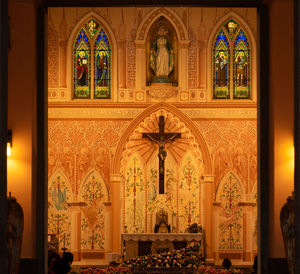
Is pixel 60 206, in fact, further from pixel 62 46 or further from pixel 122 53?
pixel 122 53

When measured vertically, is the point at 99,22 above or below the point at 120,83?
above

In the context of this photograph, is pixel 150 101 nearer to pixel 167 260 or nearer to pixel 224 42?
pixel 224 42

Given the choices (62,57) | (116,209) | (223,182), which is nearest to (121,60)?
(62,57)

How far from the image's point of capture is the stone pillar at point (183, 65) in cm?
1928

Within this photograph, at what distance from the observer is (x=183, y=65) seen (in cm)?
1939

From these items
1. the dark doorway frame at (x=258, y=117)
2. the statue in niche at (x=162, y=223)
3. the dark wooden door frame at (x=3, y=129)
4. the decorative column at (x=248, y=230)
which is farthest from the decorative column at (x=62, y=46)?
the dark wooden door frame at (x=3, y=129)

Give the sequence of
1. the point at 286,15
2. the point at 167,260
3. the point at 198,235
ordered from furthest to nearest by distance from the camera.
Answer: the point at 198,235 → the point at 167,260 → the point at 286,15

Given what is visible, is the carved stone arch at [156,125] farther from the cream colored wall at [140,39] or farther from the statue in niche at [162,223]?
the statue in niche at [162,223]

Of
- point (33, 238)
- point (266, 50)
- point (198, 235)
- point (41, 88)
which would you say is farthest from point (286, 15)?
point (198, 235)

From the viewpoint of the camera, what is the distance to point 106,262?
18.7m

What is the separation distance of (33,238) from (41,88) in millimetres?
1669

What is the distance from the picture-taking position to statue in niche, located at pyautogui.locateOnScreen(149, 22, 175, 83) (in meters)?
19.2

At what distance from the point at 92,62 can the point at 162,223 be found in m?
4.60

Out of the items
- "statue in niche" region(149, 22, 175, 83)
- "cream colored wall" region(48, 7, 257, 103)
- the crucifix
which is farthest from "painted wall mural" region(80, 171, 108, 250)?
"statue in niche" region(149, 22, 175, 83)
